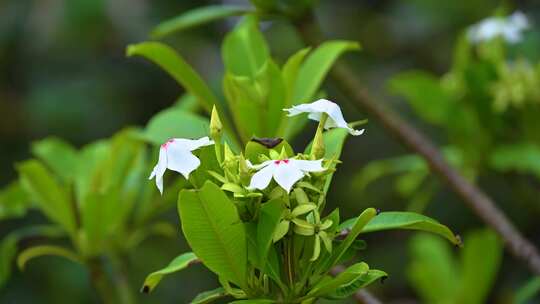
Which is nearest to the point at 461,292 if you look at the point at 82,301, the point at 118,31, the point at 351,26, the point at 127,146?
the point at 127,146

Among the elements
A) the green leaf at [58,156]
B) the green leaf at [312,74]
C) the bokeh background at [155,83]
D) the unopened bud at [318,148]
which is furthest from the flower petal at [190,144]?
the bokeh background at [155,83]

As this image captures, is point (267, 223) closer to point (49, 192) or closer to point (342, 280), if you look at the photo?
point (342, 280)

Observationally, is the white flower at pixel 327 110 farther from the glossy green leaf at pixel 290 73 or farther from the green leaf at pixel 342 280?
the glossy green leaf at pixel 290 73

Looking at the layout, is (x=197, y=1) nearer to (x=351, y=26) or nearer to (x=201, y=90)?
(x=351, y=26)

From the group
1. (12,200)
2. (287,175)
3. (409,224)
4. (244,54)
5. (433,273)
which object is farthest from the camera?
(433,273)

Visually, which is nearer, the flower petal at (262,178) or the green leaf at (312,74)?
the flower petal at (262,178)

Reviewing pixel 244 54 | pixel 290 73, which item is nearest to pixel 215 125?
pixel 290 73

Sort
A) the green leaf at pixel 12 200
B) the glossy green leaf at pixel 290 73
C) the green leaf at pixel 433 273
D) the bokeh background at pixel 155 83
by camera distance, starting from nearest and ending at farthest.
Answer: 1. the glossy green leaf at pixel 290 73
2. the green leaf at pixel 12 200
3. the green leaf at pixel 433 273
4. the bokeh background at pixel 155 83
